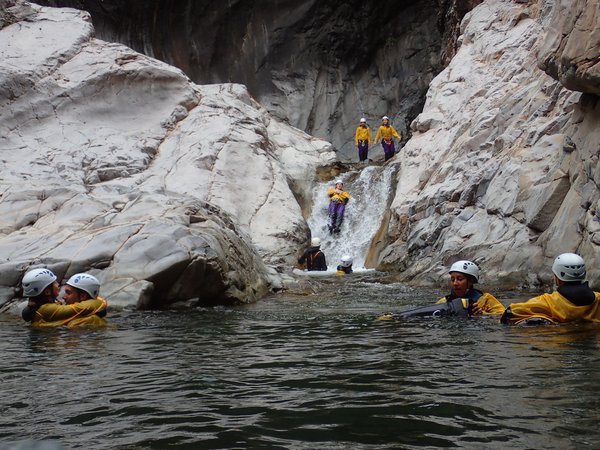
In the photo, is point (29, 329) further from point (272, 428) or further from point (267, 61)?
point (267, 61)

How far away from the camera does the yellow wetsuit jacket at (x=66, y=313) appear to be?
337 inches

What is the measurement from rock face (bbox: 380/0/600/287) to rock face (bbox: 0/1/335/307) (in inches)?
148

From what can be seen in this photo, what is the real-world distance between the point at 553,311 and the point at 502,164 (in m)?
8.80

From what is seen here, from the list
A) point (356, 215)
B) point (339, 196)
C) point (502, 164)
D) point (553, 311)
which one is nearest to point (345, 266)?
point (502, 164)

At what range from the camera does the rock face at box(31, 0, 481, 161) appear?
109 feet

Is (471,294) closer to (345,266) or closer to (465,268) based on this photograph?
(465,268)

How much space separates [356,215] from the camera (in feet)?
71.1

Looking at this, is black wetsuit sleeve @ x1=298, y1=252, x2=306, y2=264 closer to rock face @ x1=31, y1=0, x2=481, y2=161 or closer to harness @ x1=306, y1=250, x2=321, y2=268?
harness @ x1=306, y1=250, x2=321, y2=268

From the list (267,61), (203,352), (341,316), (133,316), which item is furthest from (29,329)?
(267,61)

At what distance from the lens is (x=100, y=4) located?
3253 centimetres

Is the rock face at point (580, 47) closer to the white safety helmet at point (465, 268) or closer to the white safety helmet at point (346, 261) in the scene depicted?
the white safety helmet at point (465, 268)

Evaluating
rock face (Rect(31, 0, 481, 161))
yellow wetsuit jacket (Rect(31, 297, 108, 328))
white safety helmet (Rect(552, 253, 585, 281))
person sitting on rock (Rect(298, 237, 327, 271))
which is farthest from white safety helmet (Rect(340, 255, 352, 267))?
rock face (Rect(31, 0, 481, 161))

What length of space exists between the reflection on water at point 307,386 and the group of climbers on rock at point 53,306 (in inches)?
12.1

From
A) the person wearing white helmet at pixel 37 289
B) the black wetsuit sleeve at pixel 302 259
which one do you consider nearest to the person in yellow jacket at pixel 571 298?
the person wearing white helmet at pixel 37 289
